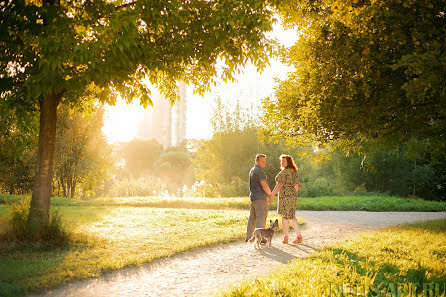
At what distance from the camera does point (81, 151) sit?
82.6ft

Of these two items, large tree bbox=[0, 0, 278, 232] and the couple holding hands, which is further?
the couple holding hands

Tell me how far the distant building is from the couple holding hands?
82.7 meters

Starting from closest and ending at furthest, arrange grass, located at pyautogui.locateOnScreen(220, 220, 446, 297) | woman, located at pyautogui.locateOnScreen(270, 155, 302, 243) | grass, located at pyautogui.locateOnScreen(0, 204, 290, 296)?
grass, located at pyautogui.locateOnScreen(220, 220, 446, 297)
grass, located at pyautogui.locateOnScreen(0, 204, 290, 296)
woman, located at pyautogui.locateOnScreen(270, 155, 302, 243)

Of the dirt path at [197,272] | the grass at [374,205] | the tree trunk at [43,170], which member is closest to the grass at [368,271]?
the dirt path at [197,272]

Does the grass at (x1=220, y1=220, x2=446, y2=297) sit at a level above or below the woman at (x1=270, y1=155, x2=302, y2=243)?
below

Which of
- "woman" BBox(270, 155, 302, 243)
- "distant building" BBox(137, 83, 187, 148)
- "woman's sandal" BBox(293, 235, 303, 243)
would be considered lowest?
"woman's sandal" BBox(293, 235, 303, 243)

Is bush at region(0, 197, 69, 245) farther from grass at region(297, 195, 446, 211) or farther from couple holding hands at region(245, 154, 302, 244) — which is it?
grass at region(297, 195, 446, 211)

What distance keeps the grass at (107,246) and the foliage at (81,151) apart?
10.4 m

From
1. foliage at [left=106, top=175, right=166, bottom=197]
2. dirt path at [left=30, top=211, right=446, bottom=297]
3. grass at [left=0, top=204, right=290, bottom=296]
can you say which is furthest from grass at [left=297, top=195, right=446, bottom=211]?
foliage at [left=106, top=175, right=166, bottom=197]

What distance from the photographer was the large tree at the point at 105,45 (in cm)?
670

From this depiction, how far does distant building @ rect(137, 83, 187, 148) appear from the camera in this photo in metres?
105

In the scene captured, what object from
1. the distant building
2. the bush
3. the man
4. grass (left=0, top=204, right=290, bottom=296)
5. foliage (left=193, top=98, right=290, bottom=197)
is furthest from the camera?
the distant building

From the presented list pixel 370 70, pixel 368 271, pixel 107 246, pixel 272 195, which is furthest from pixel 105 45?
pixel 368 271

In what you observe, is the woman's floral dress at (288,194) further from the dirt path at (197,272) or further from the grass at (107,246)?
the grass at (107,246)
